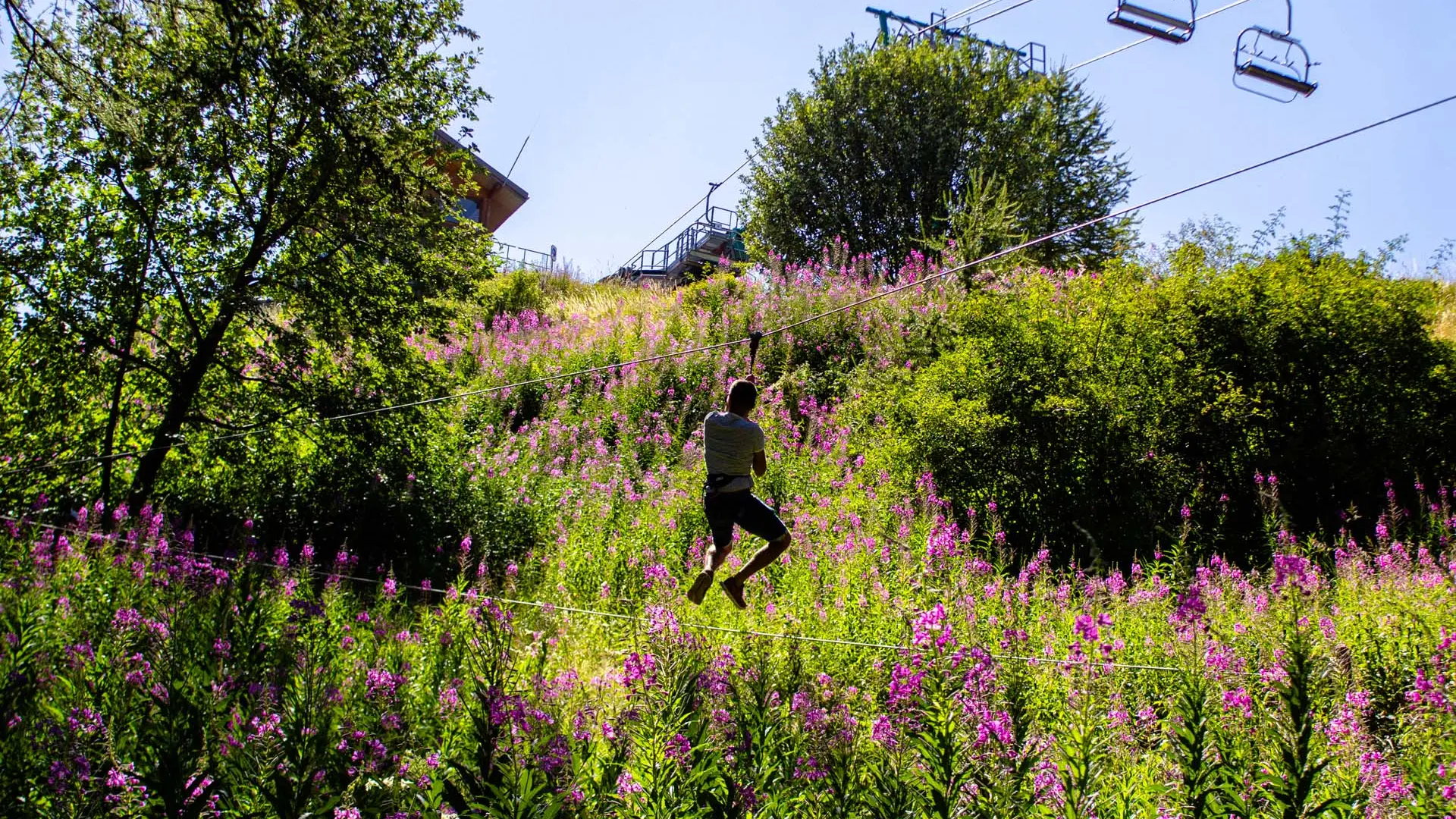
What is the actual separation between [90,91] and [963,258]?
12.1 meters

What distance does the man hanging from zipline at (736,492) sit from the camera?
19.1 ft

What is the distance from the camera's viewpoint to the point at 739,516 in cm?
591

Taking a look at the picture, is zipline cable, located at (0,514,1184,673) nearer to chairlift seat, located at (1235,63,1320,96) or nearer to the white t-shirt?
the white t-shirt

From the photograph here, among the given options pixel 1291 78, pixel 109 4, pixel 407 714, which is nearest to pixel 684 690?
pixel 407 714

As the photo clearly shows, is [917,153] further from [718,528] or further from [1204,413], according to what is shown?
[718,528]

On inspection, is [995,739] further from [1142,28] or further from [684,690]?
[1142,28]

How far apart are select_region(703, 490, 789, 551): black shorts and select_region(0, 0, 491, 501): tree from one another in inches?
186

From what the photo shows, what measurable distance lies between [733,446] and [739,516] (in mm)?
484

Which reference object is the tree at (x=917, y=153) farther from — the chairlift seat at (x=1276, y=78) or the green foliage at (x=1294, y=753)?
the green foliage at (x=1294, y=753)

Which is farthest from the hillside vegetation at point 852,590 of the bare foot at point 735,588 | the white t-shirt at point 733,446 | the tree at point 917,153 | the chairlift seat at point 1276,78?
the tree at point 917,153

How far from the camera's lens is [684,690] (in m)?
4.16

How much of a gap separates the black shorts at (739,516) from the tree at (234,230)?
473 centimetres

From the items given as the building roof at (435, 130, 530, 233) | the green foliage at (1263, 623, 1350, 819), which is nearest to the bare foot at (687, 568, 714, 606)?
the green foliage at (1263, 623, 1350, 819)

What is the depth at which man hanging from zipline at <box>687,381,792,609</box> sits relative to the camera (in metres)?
5.82
